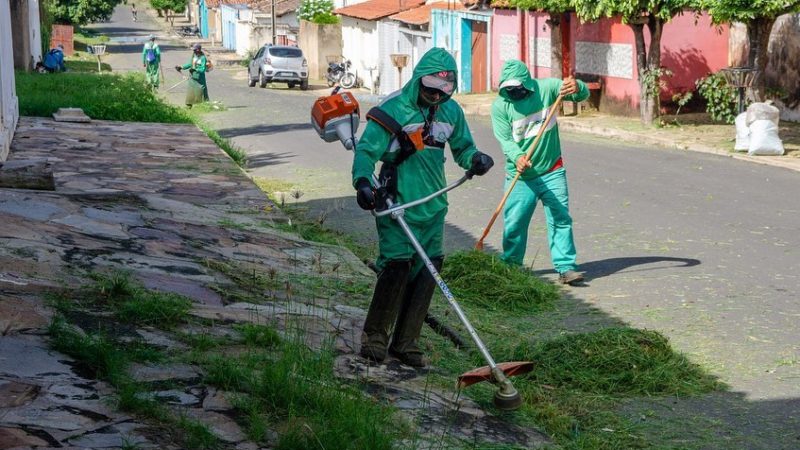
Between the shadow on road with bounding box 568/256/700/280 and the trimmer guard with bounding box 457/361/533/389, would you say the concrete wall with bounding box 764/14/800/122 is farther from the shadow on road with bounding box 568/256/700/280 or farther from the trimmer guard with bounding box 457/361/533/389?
the trimmer guard with bounding box 457/361/533/389

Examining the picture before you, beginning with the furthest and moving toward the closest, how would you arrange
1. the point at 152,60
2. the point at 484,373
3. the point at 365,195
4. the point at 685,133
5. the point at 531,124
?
the point at 152,60, the point at 685,133, the point at 531,124, the point at 365,195, the point at 484,373

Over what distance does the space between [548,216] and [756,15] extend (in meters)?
10.0

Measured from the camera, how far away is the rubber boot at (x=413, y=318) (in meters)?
5.95

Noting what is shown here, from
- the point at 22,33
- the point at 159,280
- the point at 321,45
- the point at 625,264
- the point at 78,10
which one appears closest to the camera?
the point at 159,280

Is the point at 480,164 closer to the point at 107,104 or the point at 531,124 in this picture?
the point at 531,124

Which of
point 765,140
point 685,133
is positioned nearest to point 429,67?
point 765,140

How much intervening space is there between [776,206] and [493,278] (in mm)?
5154

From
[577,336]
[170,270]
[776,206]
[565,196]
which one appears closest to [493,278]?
[565,196]

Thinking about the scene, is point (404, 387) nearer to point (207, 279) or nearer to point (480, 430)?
point (480, 430)

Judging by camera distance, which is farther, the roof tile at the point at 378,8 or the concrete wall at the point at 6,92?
the roof tile at the point at 378,8

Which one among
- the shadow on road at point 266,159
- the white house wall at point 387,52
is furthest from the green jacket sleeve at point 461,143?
the white house wall at point 387,52

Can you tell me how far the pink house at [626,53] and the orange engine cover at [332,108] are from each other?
1743cm

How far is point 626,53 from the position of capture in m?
24.4

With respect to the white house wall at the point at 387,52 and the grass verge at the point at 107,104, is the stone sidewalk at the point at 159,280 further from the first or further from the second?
the white house wall at the point at 387,52
